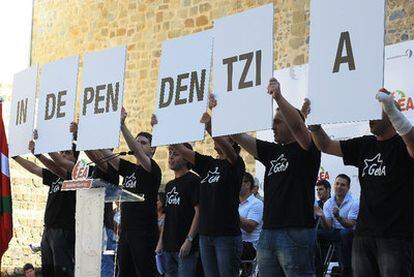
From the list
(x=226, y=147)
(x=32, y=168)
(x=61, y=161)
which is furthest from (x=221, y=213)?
(x=32, y=168)

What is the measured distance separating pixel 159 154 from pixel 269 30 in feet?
28.4

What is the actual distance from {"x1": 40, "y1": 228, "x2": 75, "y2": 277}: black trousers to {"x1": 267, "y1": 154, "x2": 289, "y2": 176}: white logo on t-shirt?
2.48 meters

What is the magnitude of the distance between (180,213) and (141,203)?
0.33 metres

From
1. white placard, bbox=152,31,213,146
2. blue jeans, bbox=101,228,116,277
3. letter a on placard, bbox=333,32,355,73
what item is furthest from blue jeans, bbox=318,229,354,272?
letter a on placard, bbox=333,32,355,73

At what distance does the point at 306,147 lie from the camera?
501 centimetres

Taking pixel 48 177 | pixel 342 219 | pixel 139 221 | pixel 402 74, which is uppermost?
pixel 402 74

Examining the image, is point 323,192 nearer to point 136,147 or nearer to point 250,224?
point 250,224

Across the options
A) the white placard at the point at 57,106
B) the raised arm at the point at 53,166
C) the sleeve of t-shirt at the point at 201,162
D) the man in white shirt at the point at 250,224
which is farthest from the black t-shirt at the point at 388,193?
the raised arm at the point at 53,166

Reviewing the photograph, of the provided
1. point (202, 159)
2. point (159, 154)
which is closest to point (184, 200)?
point (202, 159)

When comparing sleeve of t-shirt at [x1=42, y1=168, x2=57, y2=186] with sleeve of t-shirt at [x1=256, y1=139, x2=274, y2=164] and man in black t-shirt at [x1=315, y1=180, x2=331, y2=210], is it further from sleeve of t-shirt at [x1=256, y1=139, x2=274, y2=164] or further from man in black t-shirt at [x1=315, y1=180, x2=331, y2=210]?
man in black t-shirt at [x1=315, y1=180, x2=331, y2=210]

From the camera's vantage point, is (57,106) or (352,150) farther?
(57,106)

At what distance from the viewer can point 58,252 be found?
6.88 m

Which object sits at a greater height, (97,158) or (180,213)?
(97,158)

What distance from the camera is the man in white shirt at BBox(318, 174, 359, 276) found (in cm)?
748
